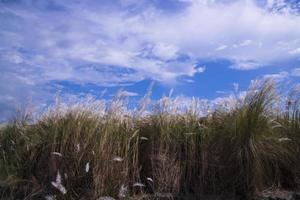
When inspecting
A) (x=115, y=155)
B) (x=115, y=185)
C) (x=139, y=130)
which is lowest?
(x=115, y=185)

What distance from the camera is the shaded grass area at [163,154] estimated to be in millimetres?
7559

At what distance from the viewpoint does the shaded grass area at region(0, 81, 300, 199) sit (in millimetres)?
7559

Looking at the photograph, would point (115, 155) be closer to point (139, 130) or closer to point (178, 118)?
point (139, 130)

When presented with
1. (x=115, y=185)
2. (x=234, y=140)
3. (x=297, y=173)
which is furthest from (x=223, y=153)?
(x=115, y=185)

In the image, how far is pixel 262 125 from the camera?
790 centimetres

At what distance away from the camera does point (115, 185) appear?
24.5ft

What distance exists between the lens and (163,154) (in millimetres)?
7840

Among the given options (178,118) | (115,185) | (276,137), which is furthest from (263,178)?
(115,185)

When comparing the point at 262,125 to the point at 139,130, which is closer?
the point at 262,125

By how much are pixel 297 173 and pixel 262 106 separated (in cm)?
141

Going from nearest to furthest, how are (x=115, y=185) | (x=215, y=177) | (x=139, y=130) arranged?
(x=115, y=185), (x=215, y=177), (x=139, y=130)

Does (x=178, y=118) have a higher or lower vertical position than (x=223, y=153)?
higher

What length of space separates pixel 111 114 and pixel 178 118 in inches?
50.5

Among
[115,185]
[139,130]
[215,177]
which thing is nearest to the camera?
[115,185]
